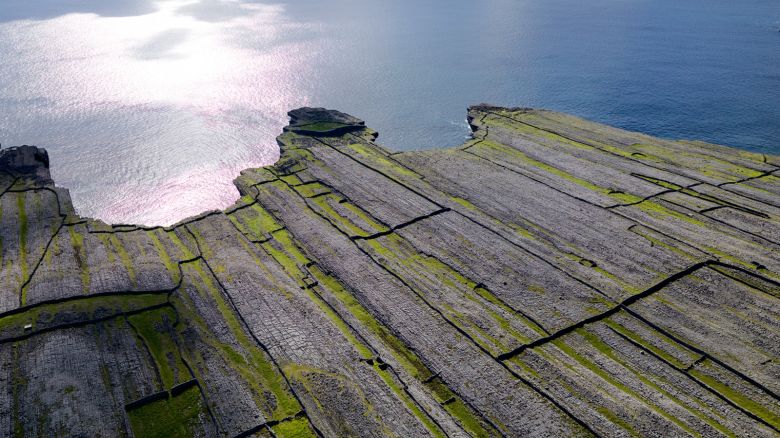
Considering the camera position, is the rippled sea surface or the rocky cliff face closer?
the rocky cliff face

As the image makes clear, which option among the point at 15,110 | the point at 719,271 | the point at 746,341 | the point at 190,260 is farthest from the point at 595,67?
the point at 15,110

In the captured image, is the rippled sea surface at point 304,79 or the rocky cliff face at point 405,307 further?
the rippled sea surface at point 304,79

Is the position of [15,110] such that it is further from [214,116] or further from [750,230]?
[750,230]

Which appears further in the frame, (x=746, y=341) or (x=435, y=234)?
(x=435, y=234)
